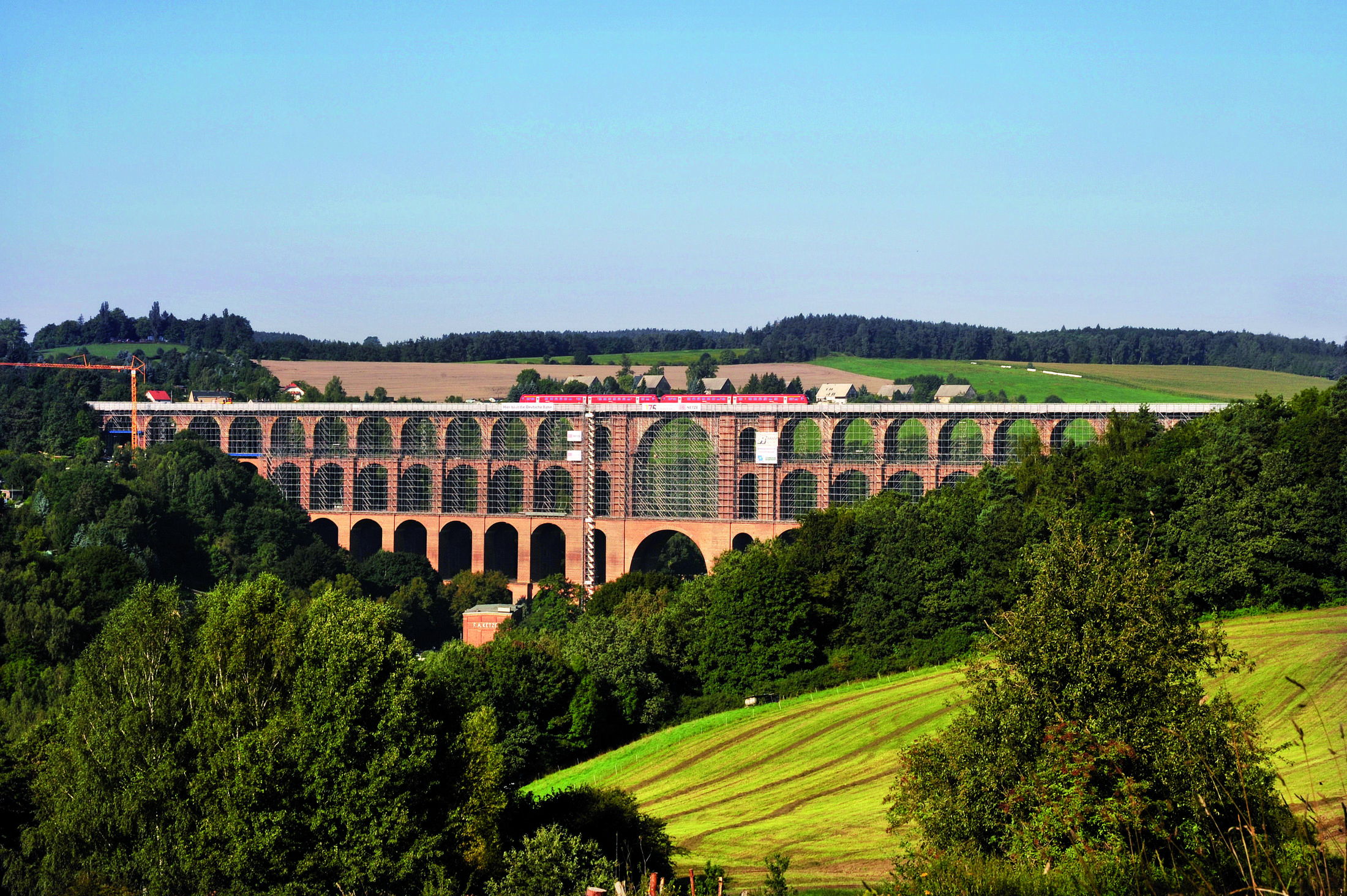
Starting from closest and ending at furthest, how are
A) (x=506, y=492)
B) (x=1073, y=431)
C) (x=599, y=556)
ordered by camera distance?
1. (x=1073, y=431)
2. (x=599, y=556)
3. (x=506, y=492)

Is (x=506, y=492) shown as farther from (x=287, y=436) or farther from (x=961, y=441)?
(x=961, y=441)

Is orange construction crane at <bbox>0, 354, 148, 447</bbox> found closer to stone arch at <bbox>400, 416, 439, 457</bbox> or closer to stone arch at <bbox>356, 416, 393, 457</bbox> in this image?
stone arch at <bbox>356, 416, 393, 457</bbox>

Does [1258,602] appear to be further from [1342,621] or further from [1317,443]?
[1317,443]

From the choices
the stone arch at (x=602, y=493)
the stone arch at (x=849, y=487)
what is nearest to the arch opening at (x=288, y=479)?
the stone arch at (x=602, y=493)

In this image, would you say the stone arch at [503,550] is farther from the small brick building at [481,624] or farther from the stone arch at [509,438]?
the small brick building at [481,624]

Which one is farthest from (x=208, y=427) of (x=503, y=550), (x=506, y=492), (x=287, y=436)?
(x=503, y=550)
